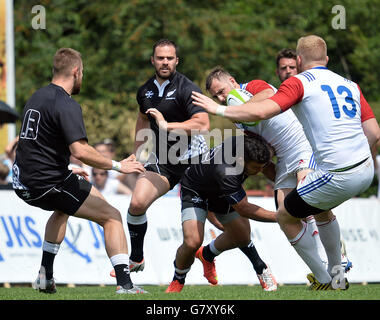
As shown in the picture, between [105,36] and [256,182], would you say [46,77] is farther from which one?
[256,182]

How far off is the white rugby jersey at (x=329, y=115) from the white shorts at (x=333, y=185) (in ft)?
0.26

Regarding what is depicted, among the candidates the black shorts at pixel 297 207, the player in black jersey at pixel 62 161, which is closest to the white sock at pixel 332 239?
the black shorts at pixel 297 207

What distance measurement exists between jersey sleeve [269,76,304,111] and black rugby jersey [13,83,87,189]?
1.81 m

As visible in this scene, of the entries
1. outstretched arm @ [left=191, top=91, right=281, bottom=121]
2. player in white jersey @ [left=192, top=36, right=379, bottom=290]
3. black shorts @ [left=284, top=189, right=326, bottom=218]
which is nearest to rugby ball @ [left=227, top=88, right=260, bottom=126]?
player in white jersey @ [left=192, top=36, right=379, bottom=290]

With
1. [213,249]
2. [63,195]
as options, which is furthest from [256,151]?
[63,195]

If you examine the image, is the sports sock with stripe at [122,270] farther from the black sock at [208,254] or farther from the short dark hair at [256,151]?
the black sock at [208,254]

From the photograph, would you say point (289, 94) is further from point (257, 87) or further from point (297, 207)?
point (257, 87)

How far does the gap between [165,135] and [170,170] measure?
1.30 ft

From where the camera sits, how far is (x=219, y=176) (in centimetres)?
794

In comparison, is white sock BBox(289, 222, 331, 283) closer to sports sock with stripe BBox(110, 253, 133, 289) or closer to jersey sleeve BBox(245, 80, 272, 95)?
jersey sleeve BBox(245, 80, 272, 95)

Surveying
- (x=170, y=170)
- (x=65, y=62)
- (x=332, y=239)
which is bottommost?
(x=332, y=239)
